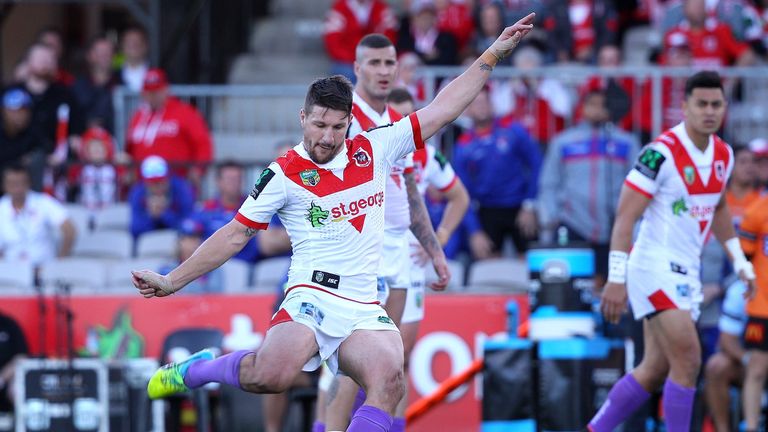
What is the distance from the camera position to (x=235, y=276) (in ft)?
45.6

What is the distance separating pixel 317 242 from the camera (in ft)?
27.2

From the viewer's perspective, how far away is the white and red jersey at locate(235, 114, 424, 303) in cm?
819

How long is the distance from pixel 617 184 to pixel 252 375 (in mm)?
6451

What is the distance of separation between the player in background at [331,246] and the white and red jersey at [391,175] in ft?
3.30

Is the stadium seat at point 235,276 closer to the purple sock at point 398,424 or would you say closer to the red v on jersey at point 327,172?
the purple sock at point 398,424

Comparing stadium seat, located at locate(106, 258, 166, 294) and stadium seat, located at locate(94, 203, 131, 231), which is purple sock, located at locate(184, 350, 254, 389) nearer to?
stadium seat, located at locate(106, 258, 166, 294)

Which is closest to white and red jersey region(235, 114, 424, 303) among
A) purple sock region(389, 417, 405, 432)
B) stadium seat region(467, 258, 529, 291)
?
purple sock region(389, 417, 405, 432)

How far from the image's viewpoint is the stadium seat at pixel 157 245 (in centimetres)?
1416

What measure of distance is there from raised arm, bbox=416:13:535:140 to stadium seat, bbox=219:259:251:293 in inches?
227

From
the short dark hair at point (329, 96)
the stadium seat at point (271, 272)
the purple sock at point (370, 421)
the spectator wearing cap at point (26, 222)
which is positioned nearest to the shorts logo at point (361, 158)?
the short dark hair at point (329, 96)

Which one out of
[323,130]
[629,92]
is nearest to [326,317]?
[323,130]

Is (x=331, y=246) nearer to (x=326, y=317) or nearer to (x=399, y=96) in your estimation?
(x=326, y=317)

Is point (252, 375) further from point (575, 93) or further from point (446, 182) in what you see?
point (575, 93)

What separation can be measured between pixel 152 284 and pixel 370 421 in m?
1.36
